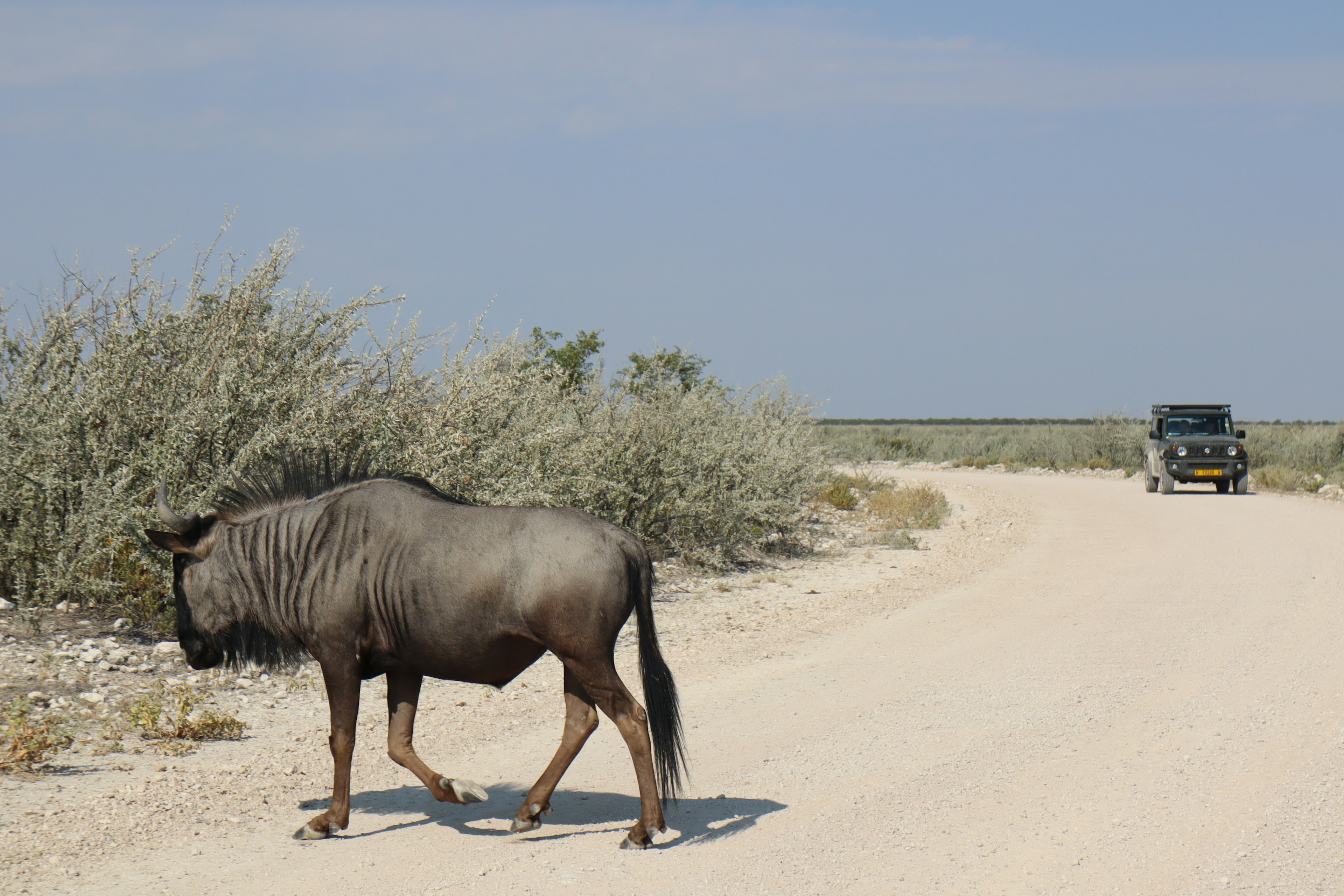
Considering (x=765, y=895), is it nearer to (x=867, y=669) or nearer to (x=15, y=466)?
(x=867, y=669)

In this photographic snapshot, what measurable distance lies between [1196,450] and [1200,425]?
3.84 ft

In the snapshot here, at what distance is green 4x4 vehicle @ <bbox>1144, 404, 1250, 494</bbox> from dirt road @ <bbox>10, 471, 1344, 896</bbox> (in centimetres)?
1808

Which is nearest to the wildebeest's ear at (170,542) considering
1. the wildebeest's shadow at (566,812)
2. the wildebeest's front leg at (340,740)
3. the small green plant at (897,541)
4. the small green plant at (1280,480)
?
the wildebeest's front leg at (340,740)

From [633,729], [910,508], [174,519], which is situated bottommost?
[910,508]

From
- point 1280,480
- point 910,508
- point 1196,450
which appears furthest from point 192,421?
point 1280,480

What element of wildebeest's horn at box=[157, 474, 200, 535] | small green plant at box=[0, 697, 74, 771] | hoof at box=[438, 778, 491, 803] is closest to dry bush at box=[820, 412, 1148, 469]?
small green plant at box=[0, 697, 74, 771]

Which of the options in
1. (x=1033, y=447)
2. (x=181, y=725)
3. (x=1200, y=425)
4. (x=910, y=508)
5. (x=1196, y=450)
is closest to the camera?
(x=181, y=725)

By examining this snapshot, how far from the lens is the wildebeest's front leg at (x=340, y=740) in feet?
16.8

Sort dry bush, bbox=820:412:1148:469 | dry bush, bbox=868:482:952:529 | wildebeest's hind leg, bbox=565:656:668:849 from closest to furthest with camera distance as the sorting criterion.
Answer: wildebeest's hind leg, bbox=565:656:668:849 < dry bush, bbox=868:482:952:529 < dry bush, bbox=820:412:1148:469

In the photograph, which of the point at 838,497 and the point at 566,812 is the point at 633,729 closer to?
the point at 566,812

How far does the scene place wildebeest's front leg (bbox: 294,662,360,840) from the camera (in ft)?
16.8

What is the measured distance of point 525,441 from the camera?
11695mm

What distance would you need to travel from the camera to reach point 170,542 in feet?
17.2

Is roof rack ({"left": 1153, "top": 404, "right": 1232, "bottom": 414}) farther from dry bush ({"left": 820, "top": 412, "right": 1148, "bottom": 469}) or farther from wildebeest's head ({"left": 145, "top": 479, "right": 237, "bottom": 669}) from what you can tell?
wildebeest's head ({"left": 145, "top": 479, "right": 237, "bottom": 669})
